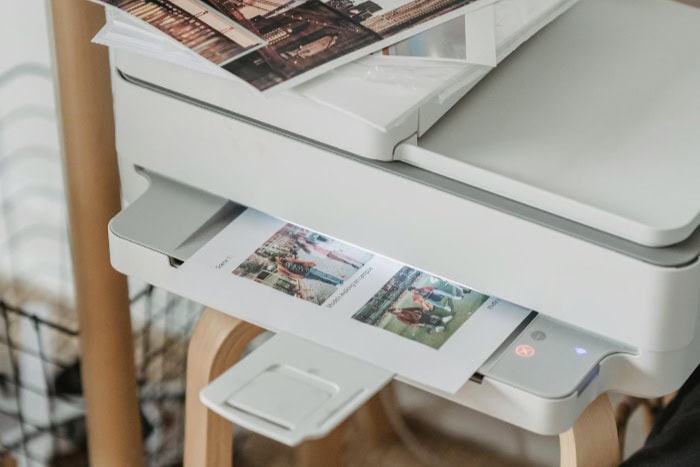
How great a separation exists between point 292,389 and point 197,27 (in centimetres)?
29

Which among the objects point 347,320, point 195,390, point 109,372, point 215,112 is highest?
point 215,112

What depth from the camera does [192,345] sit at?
2.87 ft

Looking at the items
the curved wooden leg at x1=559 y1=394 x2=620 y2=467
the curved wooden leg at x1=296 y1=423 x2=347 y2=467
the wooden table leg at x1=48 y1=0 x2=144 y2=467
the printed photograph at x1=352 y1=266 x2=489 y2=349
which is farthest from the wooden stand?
the curved wooden leg at x1=296 y1=423 x2=347 y2=467

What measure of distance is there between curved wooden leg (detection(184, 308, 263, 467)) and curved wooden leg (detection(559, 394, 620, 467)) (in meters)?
0.26

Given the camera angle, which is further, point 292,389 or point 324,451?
point 324,451

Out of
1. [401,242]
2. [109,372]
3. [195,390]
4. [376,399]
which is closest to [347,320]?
[401,242]

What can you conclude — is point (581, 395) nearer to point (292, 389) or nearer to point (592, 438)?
point (592, 438)

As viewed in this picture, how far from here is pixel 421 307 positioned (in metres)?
0.79

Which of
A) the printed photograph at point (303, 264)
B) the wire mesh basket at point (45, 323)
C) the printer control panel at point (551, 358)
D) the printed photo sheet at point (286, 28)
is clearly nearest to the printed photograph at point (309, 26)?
the printed photo sheet at point (286, 28)

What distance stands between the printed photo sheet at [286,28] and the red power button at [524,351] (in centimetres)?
24

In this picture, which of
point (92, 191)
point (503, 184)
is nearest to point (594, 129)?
point (503, 184)

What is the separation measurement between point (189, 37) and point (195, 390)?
0.91 feet

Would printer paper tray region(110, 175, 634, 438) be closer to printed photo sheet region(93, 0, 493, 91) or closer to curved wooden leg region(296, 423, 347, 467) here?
printed photo sheet region(93, 0, 493, 91)

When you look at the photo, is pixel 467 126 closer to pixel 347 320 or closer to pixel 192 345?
pixel 347 320
